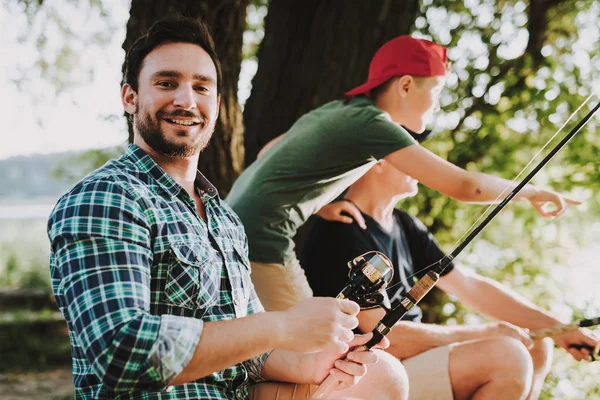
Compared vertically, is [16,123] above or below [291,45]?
below

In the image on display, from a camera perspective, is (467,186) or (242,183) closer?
(467,186)

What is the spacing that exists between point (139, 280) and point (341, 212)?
1.49 meters

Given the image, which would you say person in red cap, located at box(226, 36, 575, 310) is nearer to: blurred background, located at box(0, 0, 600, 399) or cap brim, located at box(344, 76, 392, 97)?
cap brim, located at box(344, 76, 392, 97)

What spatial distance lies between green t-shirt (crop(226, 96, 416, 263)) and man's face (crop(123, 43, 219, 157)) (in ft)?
2.47

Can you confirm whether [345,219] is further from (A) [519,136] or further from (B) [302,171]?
(A) [519,136]

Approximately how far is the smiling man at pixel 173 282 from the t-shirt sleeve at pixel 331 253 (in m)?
0.80

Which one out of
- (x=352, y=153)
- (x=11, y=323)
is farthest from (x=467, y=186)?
(x=11, y=323)

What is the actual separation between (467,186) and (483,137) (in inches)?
93.0

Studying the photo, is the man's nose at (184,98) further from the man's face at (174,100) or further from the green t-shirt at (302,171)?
the green t-shirt at (302,171)

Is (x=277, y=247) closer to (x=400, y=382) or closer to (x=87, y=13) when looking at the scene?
(x=400, y=382)

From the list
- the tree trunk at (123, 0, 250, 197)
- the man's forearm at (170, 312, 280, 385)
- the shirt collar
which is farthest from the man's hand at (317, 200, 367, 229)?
the man's forearm at (170, 312, 280, 385)

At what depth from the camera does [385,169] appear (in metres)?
2.88

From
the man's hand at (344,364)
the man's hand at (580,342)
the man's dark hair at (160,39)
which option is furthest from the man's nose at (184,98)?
the man's hand at (580,342)

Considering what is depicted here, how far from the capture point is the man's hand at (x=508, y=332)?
2.46 metres
